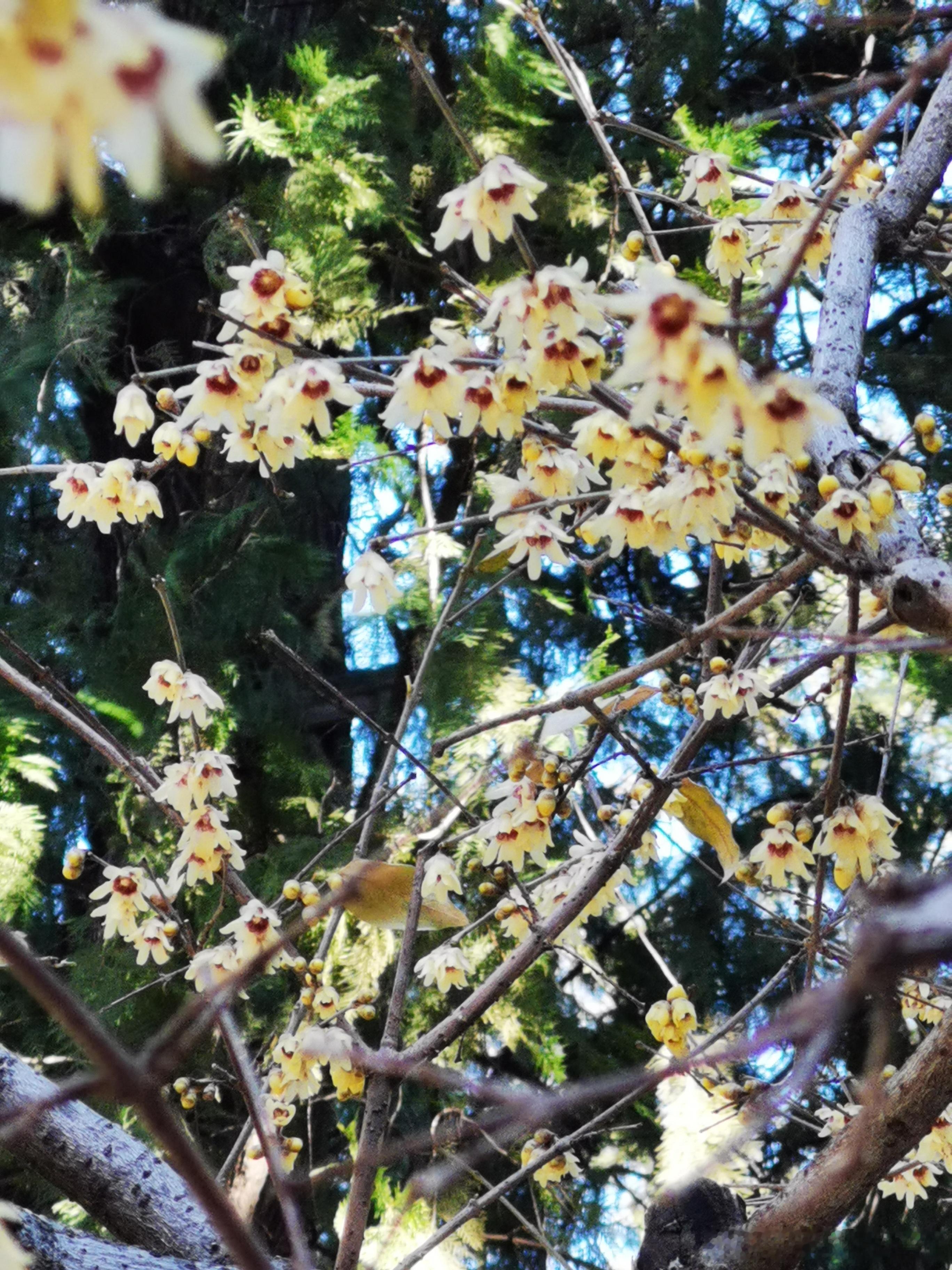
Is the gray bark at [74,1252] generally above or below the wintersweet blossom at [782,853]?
below

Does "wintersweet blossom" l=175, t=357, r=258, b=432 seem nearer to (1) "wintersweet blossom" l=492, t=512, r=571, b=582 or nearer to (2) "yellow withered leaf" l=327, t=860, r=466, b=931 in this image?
(1) "wintersweet blossom" l=492, t=512, r=571, b=582

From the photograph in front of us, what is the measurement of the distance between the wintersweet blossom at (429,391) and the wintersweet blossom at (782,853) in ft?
2.05

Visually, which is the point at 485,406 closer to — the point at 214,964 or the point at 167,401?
the point at 167,401

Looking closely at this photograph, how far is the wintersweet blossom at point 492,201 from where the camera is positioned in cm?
90

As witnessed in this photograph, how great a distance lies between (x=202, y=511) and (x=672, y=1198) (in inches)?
70.4

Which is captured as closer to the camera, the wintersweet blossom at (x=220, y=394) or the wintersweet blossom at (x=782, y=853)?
the wintersweet blossom at (x=220, y=394)

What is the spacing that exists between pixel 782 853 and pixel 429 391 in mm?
669

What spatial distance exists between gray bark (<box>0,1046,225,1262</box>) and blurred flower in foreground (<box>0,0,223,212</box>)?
96 centimetres

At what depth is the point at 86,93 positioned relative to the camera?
1.33 ft

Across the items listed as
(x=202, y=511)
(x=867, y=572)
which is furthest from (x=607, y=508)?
(x=202, y=511)

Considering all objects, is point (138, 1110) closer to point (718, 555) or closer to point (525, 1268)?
point (718, 555)

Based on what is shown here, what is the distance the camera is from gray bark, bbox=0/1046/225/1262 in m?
1.16

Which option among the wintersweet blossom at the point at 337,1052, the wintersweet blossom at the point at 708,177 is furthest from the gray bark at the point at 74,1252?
the wintersweet blossom at the point at 708,177

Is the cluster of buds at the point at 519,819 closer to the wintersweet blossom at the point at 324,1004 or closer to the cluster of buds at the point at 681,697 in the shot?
the cluster of buds at the point at 681,697
